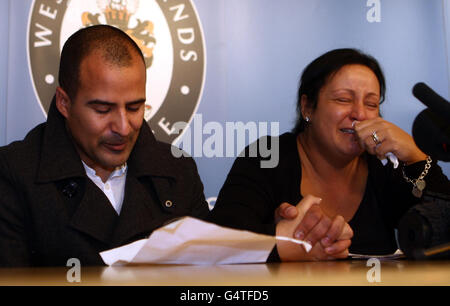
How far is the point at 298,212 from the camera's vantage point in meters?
1.26

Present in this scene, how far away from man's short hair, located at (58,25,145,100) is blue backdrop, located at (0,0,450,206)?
3.41ft

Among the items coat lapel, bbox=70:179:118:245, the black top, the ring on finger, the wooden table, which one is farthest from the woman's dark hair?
the wooden table

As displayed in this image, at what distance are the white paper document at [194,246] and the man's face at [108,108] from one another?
1.80 feet

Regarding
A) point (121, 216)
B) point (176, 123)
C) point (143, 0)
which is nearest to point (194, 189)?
point (121, 216)

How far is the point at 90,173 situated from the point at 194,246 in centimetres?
74

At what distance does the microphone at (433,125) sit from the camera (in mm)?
718

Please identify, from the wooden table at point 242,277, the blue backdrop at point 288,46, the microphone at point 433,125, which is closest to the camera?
the wooden table at point 242,277

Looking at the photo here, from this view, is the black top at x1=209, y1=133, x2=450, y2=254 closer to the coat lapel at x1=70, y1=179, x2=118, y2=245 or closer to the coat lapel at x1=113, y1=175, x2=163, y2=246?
the coat lapel at x1=113, y1=175, x2=163, y2=246

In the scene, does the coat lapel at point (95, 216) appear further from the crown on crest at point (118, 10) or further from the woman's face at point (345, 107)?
the crown on crest at point (118, 10)

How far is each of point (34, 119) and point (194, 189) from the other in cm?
116

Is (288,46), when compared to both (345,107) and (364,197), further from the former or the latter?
(364,197)

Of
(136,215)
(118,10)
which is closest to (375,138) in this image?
(136,215)

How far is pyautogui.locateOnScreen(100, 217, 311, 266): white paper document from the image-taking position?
739mm

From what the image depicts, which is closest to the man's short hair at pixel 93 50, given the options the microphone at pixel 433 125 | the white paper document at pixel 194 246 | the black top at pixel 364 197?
the black top at pixel 364 197
